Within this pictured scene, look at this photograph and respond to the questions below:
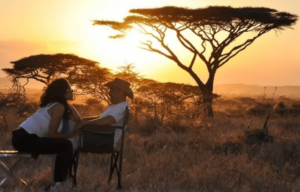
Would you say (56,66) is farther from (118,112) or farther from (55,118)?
(55,118)

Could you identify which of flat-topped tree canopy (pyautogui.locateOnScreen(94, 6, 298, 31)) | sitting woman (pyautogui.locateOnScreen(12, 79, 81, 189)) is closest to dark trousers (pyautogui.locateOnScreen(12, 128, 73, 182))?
sitting woman (pyautogui.locateOnScreen(12, 79, 81, 189))

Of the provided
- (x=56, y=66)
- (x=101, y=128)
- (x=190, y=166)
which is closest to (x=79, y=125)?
(x=101, y=128)

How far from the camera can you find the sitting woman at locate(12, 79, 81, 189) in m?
5.61

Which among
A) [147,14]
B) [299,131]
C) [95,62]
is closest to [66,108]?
[299,131]

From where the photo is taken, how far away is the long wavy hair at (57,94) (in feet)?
18.7

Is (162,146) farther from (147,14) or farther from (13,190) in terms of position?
(147,14)

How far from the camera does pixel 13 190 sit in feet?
Result: 18.3

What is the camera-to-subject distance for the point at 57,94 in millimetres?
5699

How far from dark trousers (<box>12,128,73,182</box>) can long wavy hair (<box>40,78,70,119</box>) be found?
1.13 ft

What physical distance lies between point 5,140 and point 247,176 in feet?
14.3

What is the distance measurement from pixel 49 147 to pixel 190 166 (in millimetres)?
2192

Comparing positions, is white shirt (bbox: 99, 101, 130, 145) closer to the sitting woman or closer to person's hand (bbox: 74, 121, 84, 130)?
person's hand (bbox: 74, 121, 84, 130)

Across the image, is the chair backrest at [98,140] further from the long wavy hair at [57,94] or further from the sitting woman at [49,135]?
the long wavy hair at [57,94]

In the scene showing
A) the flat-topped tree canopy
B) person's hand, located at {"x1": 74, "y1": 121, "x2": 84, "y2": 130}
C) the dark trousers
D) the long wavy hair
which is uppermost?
the flat-topped tree canopy
